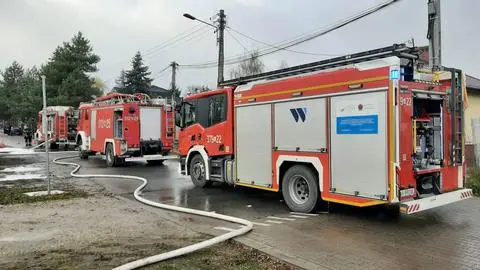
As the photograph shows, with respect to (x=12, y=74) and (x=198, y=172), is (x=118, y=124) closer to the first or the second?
(x=198, y=172)

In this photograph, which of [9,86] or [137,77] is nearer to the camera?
[137,77]

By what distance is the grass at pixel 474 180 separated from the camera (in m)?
10.9

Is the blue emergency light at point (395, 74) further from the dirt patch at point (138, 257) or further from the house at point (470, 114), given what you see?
the house at point (470, 114)

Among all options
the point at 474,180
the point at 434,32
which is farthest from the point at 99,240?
the point at 434,32

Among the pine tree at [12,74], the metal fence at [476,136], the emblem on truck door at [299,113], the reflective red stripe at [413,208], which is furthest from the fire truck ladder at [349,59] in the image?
the pine tree at [12,74]

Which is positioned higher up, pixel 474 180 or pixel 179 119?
pixel 179 119

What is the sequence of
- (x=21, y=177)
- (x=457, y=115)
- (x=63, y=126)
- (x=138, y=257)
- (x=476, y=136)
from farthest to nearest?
(x=63, y=126), (x=21, y=177), (x=476, y=136), (x=457, y=115), (x=138, y=257)

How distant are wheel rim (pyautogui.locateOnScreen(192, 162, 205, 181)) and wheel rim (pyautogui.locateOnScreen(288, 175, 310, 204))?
3.83 m

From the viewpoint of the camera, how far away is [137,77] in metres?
59.2

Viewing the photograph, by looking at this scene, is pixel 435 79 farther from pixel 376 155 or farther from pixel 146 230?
pixel 146 230

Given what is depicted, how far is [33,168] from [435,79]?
16.4 m

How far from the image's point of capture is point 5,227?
7.71 metres

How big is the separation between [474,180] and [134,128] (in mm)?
12876

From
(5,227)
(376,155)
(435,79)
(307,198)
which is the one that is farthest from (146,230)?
(435,79)
